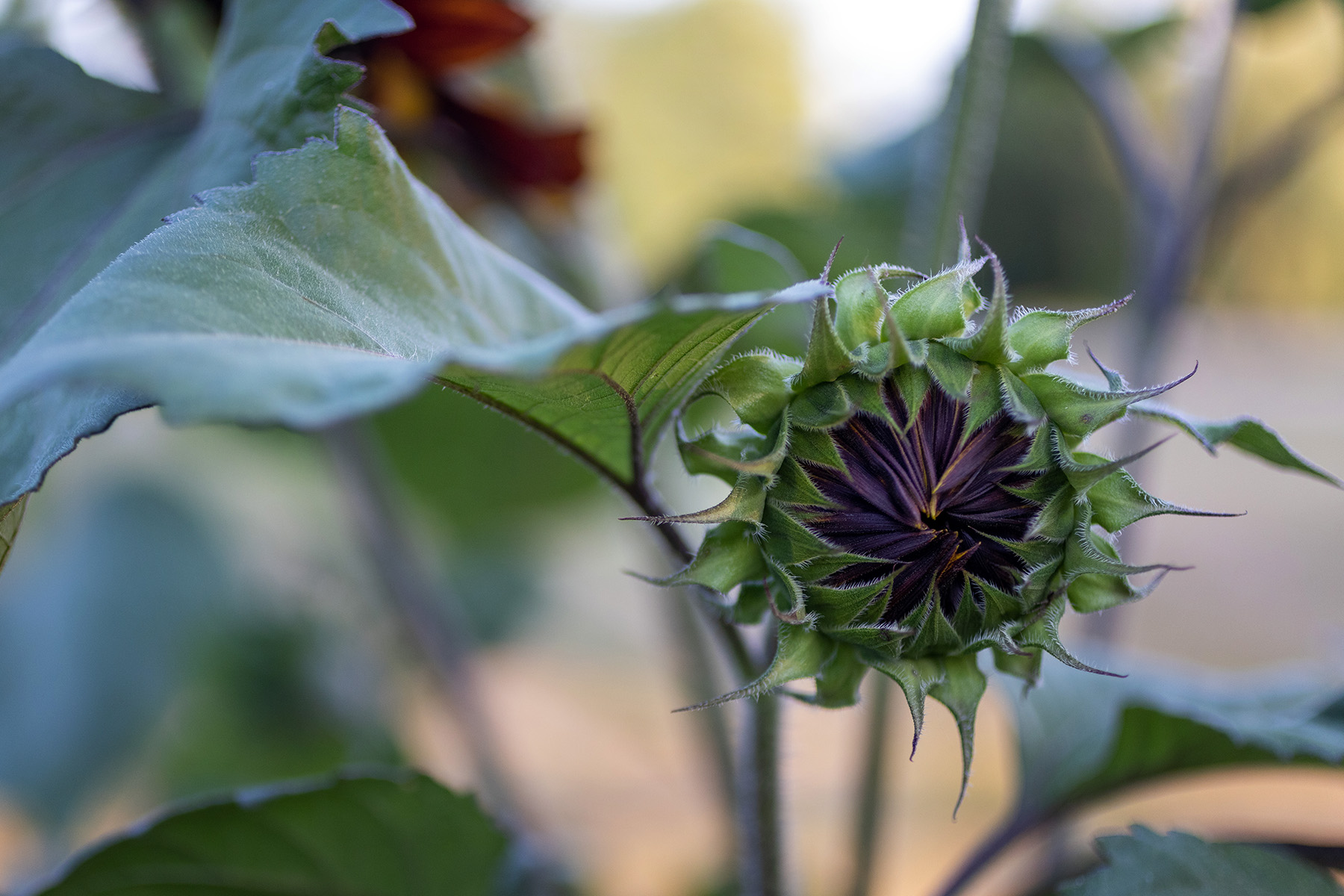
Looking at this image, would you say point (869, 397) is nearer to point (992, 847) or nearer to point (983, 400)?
point (983, 400)

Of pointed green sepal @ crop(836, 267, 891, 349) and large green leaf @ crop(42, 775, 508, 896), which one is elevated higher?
pointed green sepal @ crop(836, 267, 891, 349)

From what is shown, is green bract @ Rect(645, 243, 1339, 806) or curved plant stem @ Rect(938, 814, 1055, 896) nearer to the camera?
green bract @ Rect(645, 243, 1339, 806)

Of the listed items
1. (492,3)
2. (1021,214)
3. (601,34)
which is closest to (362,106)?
(492,3)

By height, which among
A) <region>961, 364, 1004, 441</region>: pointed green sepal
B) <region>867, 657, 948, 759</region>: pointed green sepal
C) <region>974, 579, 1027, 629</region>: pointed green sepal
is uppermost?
<region>961, 364, 1004, 441</region>: pointed green sepal

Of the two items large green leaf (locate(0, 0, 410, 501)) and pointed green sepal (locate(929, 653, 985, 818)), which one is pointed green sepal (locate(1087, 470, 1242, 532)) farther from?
large green leaf (locate(0, 0, 410, 501))

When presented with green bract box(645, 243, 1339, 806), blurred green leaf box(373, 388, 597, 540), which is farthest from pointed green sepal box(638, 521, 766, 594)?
blurred green leaf box(373, 388, 597, 540)

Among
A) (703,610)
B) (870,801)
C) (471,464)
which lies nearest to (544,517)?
(471,464)
